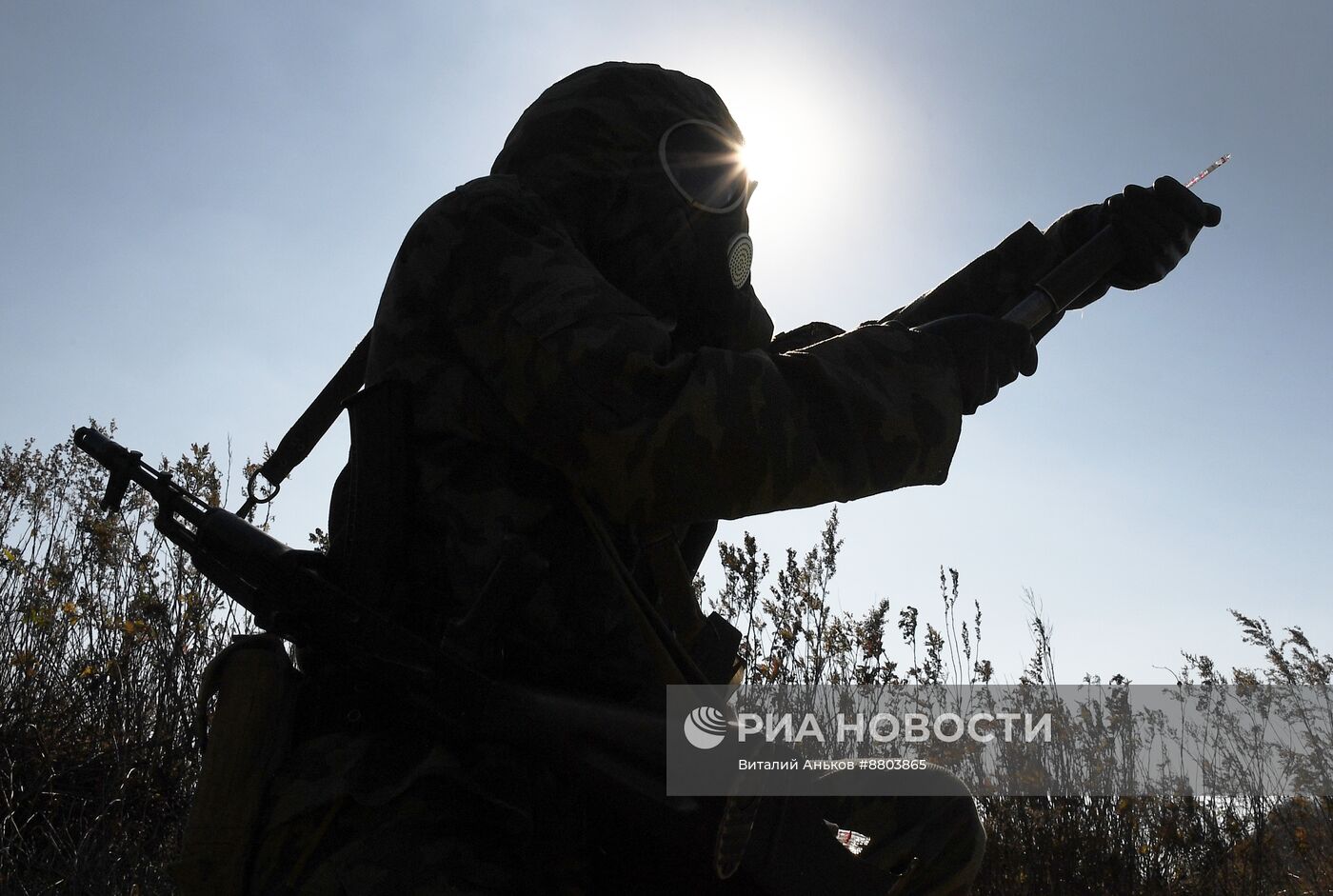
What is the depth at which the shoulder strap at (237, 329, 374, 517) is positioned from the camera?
1778 mm

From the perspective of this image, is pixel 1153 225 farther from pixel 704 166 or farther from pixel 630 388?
pixel 630 388

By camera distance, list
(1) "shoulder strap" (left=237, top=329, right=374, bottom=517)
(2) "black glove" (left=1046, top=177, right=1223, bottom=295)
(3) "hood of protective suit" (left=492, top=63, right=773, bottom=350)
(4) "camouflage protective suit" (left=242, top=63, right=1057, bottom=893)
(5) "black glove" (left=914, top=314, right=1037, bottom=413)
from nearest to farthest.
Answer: (4) "camouflage protective suit" (left=242, top=63, right=1057, bottom=893) < (5) "black glove" (left=914, top=314, right=1037, bottom=413) < (3) "hood of protective suit" (left=492, top=63, right=773, bottom=350) < (1) "shoulder strap" (left=237, top=329, right=374, bottom=517) < (2) "black glove" (left=1046, top=177, right=1223, bottom=295)

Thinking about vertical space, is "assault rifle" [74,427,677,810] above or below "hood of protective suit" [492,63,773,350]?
below

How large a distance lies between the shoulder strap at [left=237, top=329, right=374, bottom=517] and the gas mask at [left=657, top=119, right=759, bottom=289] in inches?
27.2

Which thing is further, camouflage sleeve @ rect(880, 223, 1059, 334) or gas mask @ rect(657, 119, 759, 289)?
camouflage sleeve @ rect(880, 223, 1059, 334)

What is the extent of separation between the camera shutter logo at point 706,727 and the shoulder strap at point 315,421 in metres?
0.99

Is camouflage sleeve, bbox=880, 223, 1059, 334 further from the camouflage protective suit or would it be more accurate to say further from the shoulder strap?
the shoulder strap

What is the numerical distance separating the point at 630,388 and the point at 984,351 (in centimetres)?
60

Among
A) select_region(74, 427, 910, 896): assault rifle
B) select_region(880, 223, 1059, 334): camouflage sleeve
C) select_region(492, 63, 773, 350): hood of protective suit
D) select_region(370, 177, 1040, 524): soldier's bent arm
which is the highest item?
select_region(880, 223, 1059, 334): camouflage sleeve

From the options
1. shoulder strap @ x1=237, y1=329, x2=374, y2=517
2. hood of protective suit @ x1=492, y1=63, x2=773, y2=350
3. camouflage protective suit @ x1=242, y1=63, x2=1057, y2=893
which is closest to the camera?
camouflage protective suit @ x1=242, y1=63, x2=1057, y2=893

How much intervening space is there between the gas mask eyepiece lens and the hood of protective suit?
16 mm

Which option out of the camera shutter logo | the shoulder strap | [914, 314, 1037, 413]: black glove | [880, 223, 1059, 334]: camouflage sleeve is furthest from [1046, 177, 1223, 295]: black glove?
the shoulder strap

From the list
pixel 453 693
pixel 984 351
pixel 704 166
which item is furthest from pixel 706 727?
pixel 704 166

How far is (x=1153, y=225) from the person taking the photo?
6.20 feet
